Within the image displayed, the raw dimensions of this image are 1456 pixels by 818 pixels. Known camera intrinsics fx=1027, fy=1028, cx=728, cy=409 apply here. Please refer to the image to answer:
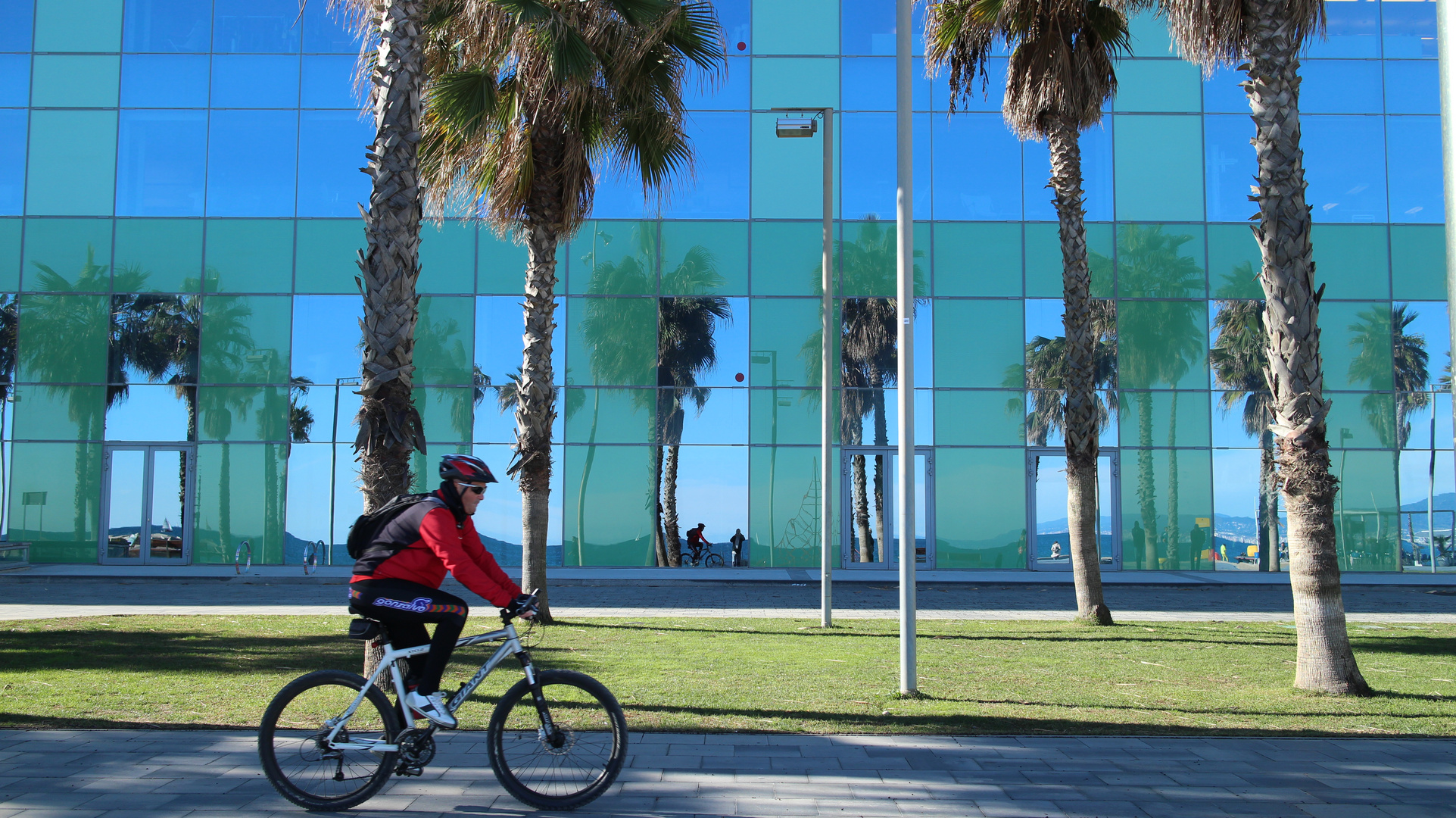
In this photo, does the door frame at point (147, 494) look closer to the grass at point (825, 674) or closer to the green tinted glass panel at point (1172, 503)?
the grass at point (825, 674)

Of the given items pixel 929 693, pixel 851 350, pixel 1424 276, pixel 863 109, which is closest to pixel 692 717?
pixel 929 693

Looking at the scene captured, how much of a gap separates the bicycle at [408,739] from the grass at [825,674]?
1948mm

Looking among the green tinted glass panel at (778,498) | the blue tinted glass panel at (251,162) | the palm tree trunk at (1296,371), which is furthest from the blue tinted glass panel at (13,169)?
the palm tree trunk at (1296,371)

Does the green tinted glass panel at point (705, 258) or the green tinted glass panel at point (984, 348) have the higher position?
the green tinted glass panel at point (705, 258)

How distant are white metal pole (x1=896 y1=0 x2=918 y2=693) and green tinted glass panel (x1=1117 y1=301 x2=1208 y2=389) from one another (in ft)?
57.4

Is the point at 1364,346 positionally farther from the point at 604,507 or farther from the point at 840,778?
the point at 840,778

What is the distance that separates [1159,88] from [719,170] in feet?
35.3

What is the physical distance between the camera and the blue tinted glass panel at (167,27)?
2419 centimetres

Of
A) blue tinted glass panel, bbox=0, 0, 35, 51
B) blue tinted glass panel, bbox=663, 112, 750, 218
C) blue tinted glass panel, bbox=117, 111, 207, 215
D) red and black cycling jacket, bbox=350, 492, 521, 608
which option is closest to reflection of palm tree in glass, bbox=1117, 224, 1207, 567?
blue tinted glass panel, bbox=663, 112, 750, 218

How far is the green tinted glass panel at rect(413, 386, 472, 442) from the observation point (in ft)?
78.3

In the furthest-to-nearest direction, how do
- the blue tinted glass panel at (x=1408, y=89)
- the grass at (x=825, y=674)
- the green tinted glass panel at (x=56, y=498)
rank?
1. the blue tinted glass panel at (x=1408, y=89)
2. the green tinted glass panel at (x=56, y=498)
3. the grass at (x=825, y=674)

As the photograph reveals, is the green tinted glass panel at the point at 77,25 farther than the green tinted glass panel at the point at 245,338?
Yes

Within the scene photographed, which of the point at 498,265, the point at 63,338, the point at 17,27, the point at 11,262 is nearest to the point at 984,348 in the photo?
the point at 498,265

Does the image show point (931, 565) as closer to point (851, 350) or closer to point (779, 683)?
point (851, 350)
